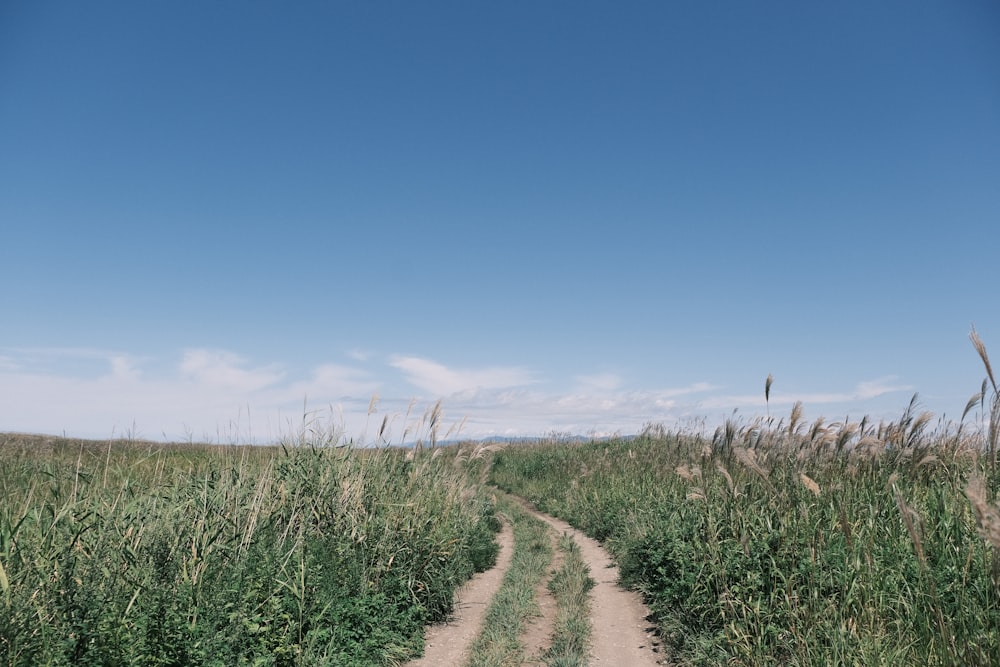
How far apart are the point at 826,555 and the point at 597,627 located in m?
3.24

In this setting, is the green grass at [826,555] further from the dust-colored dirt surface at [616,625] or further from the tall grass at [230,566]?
the tall grass at [230,566]

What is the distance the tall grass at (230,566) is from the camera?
196 inches

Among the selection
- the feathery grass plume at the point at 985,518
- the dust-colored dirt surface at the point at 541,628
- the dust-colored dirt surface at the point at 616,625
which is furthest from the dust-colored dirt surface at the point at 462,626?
the feathery grass plume at the point at 985,518

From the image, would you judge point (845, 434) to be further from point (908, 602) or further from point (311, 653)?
point (311, 653)

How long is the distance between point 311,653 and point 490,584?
15.9ft

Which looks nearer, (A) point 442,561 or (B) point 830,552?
(B) point 830,552

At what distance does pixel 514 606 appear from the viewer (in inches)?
336

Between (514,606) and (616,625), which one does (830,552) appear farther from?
(514,606)

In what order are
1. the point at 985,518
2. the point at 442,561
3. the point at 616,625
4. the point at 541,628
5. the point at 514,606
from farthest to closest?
the point at 442,561 < the point at 514,606 < the point at 616,625 < the point at 541,628 < the point at 985,518

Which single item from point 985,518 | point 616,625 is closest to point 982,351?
point 985,518

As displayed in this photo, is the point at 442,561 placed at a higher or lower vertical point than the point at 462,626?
higher

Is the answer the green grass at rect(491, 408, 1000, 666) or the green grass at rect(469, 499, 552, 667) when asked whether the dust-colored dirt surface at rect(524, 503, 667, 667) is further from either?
the green grass at rect(469, 499, 552, 667)

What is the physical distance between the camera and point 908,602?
566 cm

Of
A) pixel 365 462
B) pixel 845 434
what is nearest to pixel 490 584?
pixel 365 462
